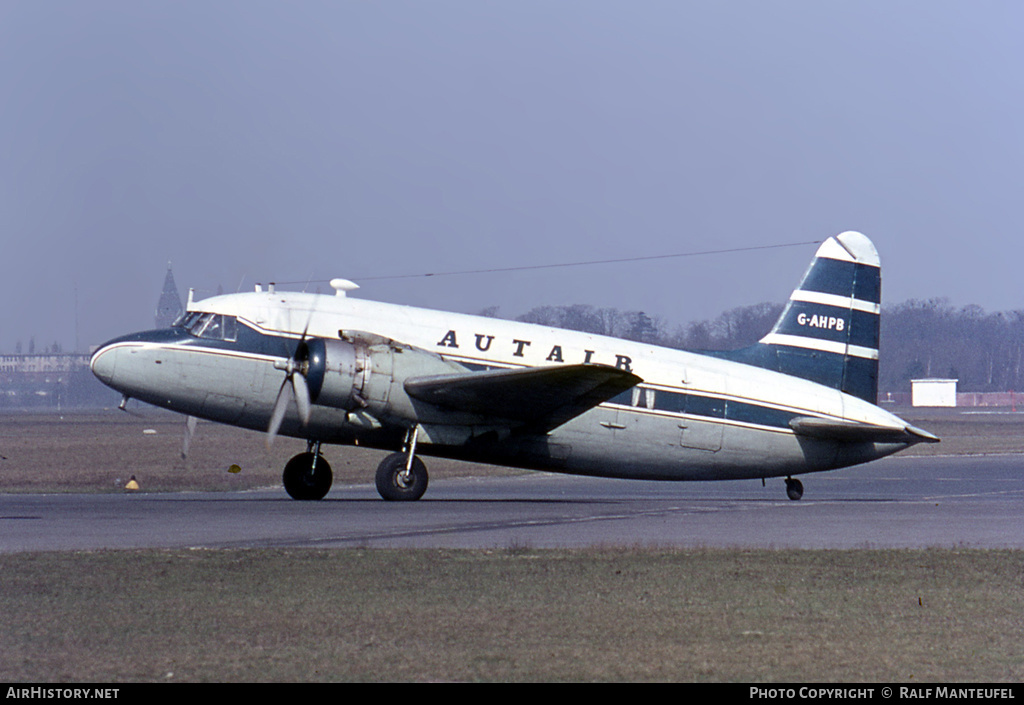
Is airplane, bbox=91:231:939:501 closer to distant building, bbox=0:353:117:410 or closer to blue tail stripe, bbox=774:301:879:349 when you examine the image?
blue tail stripe, bbox=774:301:879:349

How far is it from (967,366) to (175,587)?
189629mm

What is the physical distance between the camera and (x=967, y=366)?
607 feet

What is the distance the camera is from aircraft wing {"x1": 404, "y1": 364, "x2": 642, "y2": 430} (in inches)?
846

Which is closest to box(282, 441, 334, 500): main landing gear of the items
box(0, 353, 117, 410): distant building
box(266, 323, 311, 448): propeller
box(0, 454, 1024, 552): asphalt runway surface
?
box(0, 454, 1024, 552): asphalt runway surface

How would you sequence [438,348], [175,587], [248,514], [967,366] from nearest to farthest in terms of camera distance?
[175,587] < [248,514] < [438,348] < [967,366]

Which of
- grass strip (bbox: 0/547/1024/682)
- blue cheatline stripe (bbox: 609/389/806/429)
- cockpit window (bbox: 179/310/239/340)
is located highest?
cockpit window (bbox: 179/310/239/340)

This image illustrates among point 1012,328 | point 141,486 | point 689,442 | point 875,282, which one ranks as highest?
point 1012,328

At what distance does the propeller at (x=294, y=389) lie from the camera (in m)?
21.7

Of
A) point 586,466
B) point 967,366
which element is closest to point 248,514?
point 586,466

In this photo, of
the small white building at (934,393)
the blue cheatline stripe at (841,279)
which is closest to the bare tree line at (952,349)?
the small white building at (934,393)

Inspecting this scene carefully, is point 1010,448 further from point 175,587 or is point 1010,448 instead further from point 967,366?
point 967,366

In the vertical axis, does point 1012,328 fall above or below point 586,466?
above

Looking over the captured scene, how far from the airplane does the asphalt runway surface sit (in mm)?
1032
